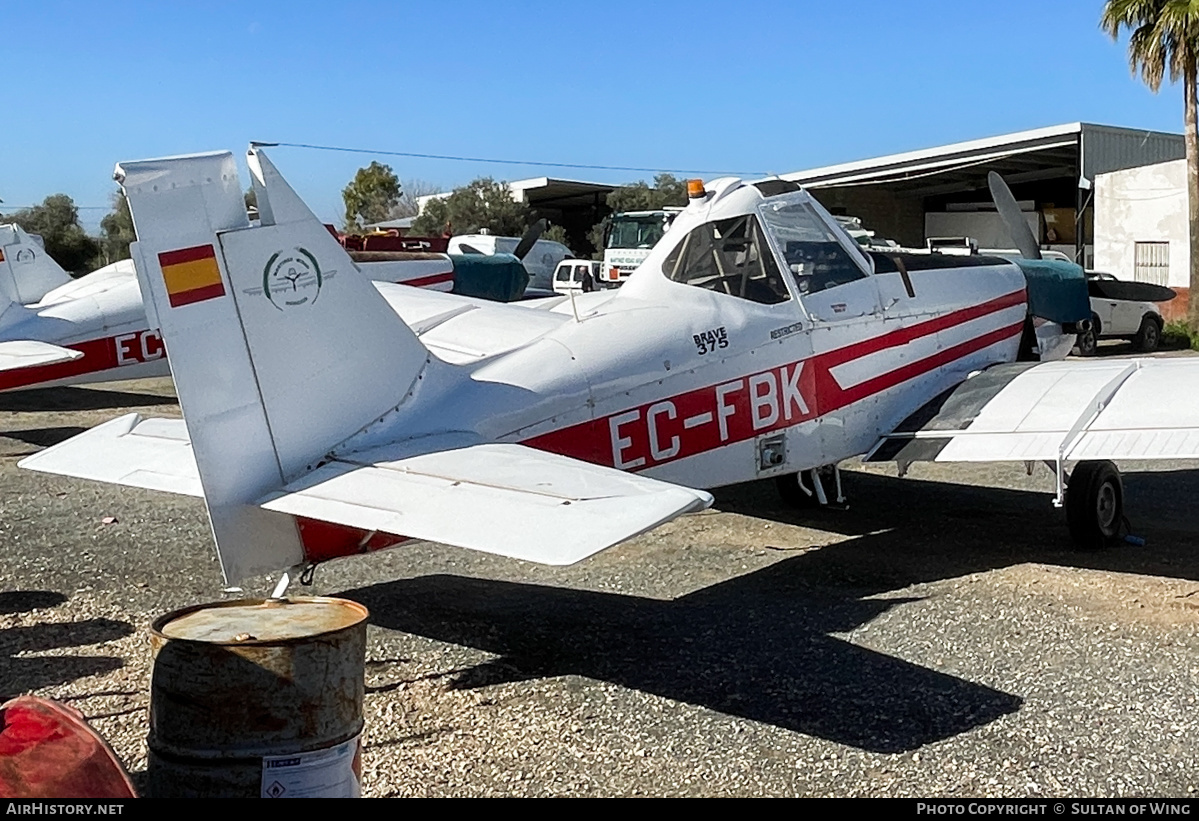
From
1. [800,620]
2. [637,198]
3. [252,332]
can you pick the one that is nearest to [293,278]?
[252,332]

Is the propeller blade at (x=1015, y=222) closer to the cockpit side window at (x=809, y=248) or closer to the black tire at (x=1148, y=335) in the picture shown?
the cockpit side window at (x=809, y=248)

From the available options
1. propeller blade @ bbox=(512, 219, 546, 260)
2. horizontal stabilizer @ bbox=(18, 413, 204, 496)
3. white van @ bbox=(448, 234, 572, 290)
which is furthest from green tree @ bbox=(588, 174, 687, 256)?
horizontal stabilizer @ bbox=(18, 413, 204, 496)

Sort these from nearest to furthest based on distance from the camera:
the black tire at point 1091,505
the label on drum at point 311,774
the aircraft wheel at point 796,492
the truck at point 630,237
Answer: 1. the label on drum at point 311,774
2. the black tire at point 1091,505
3. the aircraft wheel at point 796,492
4. the truck at point 630,237

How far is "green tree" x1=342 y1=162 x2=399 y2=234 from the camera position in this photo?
78125mm

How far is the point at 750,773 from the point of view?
4.28 m

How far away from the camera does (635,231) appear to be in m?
27.5

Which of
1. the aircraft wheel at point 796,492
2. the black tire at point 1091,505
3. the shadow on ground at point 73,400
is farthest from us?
the shadow on ground at point 73,400

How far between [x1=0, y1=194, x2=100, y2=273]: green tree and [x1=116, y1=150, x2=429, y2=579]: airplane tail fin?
46.3 meters

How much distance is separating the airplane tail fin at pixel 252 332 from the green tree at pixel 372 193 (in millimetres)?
73578

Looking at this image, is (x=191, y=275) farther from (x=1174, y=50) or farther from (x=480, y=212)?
(x=480, y=212)

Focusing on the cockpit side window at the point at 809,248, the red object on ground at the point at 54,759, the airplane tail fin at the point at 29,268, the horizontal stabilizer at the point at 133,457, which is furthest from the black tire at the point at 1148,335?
the red object on ground at the point at 54,759

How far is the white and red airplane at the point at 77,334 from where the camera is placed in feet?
47.4

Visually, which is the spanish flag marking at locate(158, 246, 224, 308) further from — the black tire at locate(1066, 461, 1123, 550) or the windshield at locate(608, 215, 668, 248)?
the windshield at locate(608, 215, 668, 248)
